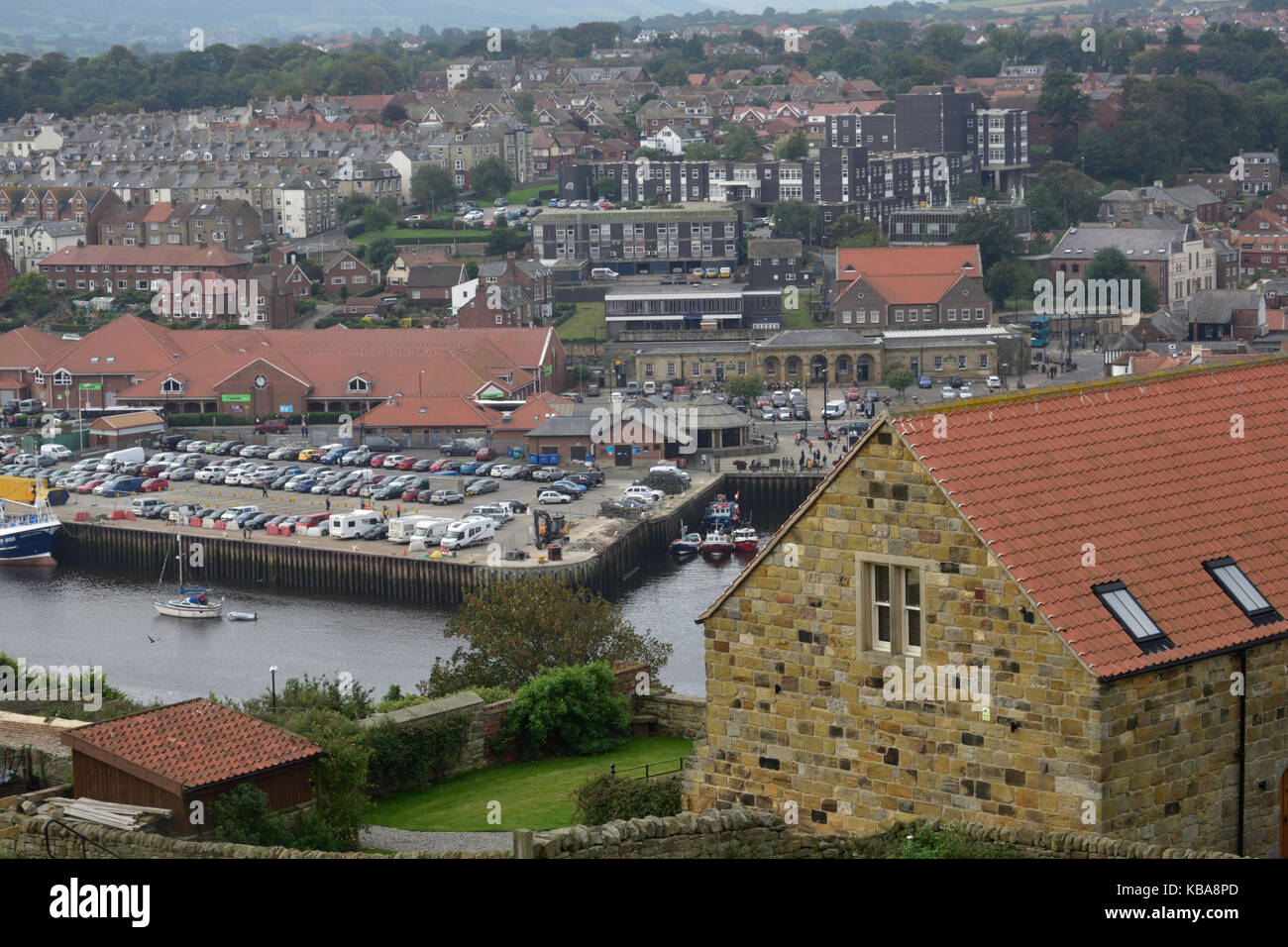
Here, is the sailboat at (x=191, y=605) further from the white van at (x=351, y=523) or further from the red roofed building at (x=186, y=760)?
the red roofed building at (x=186, y=760)

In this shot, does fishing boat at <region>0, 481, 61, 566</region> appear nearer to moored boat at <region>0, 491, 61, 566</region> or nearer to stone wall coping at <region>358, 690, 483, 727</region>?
moored boat at <region>0, 491, 61, 566</region>

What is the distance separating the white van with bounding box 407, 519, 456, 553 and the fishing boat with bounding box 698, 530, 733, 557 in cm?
645

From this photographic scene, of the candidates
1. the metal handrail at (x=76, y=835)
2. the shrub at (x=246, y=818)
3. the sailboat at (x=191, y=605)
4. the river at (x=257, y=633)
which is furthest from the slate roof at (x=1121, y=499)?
the sailboat at (x=191, y=605)

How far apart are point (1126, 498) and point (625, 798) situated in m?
5.14

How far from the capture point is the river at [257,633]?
45.8 meters

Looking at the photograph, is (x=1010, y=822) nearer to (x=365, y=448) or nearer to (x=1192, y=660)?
(x=1192, y=660)

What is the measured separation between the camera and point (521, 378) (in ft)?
251

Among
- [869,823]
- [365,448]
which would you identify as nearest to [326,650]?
[365,448]

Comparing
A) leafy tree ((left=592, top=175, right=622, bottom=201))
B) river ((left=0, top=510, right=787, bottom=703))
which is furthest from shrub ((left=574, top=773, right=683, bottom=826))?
leafy tree ((left=592, top=175, right=622, bottom=201))

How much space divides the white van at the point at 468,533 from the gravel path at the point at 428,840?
34634mm

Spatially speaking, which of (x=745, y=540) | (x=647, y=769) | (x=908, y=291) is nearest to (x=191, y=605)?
(x=745, y=540)

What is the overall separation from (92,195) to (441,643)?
72908 mm

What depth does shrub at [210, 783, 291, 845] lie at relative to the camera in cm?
1816

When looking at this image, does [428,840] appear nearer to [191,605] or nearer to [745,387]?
[191,605]
